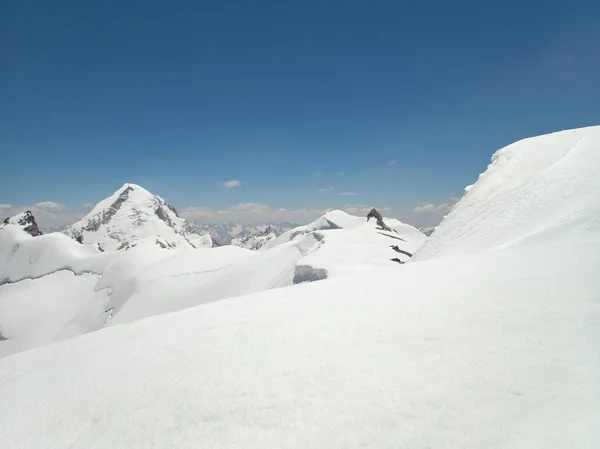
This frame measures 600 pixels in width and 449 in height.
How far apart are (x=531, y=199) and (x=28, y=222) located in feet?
375

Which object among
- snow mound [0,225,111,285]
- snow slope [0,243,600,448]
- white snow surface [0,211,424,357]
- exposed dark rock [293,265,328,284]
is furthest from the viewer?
snow mound [0,225,111,285]

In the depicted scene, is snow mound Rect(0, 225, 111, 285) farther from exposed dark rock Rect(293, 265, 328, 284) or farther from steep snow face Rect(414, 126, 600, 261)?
steep snow face Rect(414, 126, 600, 261)

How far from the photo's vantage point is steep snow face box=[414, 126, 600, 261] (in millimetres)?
11812

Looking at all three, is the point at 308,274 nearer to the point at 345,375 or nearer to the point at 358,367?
the point at 358,367

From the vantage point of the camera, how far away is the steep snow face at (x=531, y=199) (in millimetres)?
11812

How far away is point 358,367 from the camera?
492 cm

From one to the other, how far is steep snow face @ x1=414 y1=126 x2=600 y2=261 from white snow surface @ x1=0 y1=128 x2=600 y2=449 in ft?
2.82

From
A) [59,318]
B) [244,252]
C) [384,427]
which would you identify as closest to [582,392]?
[384,427]

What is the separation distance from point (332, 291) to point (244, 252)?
4367 cm

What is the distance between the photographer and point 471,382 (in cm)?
429

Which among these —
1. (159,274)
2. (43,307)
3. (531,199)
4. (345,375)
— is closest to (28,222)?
(43,307)

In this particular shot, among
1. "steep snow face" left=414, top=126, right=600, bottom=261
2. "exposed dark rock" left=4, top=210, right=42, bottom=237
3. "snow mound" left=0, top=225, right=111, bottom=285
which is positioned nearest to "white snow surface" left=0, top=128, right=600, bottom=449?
"steep snow face" left=414, top=126, right=600, bottom=261

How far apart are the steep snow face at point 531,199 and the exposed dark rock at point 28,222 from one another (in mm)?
104344

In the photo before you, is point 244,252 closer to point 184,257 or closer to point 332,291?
point 184,257
